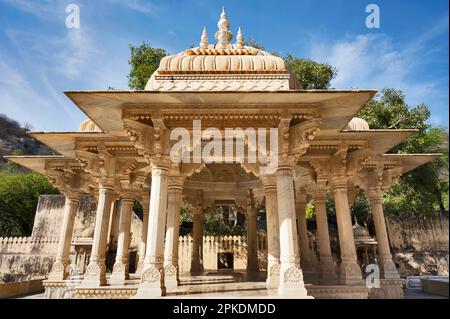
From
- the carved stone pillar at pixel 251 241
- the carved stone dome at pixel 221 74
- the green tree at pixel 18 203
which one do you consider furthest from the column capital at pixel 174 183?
the green tree at pixel 18 203

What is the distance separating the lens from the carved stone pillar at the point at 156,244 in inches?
256

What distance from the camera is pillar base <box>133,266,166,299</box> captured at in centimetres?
643

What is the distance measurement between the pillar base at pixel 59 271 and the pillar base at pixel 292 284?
9.32 meters

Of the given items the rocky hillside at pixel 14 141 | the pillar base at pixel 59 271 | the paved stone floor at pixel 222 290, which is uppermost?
the rocky hillside at pixel 14 141

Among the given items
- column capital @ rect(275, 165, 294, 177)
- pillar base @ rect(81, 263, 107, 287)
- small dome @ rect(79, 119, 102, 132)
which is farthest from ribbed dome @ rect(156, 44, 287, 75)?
pillar base @ rect(81, 263, 107, 287)

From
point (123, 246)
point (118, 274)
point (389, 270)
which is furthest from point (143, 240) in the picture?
point (389, 270)

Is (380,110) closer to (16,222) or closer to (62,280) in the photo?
(62,280)

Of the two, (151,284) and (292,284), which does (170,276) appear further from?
(292,284)

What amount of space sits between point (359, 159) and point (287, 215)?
4.22 metres

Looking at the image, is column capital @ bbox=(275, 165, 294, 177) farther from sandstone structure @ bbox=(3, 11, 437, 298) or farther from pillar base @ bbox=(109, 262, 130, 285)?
pillar base @ bbox=(109, 262, 130, 285)

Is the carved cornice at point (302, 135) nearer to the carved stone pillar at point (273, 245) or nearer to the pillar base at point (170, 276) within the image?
the carved stone pillar at point (273, 245)

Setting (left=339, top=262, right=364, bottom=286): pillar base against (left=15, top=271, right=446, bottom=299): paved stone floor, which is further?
(left=339, top=262, right=364, bottom=286): pillar base

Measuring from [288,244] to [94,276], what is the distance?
20.1 ft

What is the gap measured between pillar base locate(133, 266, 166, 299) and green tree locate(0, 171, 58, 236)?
31092 millimetres
